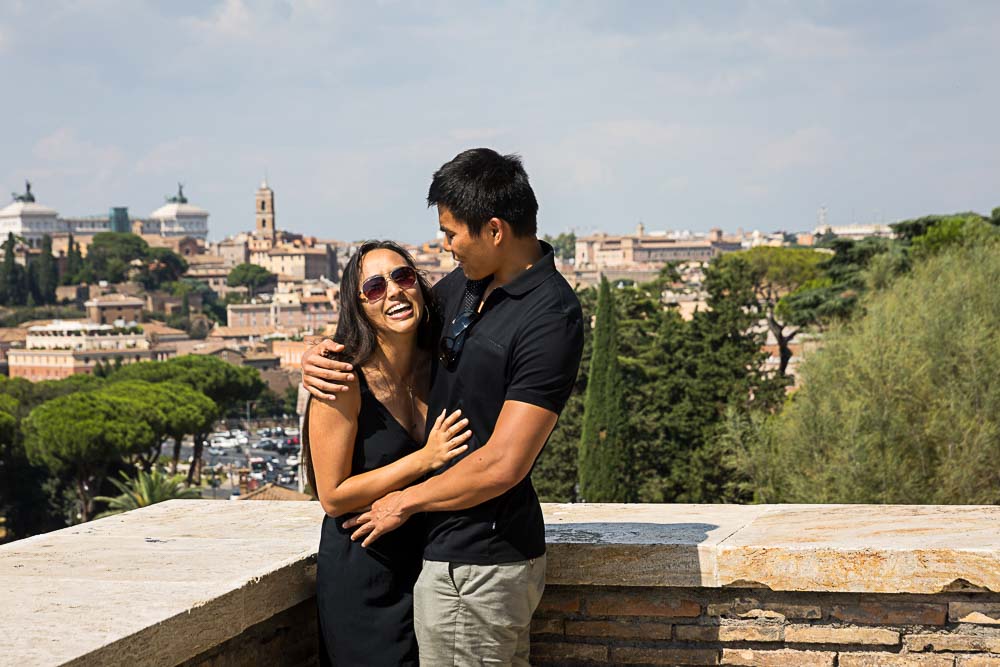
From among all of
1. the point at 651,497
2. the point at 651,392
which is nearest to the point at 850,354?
the point at 651,497

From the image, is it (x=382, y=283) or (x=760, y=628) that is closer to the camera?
(x=382, y=283)

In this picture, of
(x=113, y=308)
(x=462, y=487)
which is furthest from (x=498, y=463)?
(x=113, y=308)

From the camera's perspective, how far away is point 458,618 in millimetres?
1747

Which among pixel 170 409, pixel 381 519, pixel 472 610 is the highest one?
pixel 381 519

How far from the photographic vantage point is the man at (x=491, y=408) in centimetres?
168

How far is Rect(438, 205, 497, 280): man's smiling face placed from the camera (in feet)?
5.69

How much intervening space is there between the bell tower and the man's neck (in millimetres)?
114929

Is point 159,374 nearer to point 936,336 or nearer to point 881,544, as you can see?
point 936,336

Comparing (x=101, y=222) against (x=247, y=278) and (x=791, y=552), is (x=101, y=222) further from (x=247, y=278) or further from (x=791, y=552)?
(x=791, y=552)

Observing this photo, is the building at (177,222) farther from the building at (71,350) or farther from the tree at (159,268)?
the building at (71,350)

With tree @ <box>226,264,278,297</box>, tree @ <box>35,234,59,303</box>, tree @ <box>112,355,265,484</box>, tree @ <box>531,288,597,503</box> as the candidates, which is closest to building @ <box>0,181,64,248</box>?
tree @ <box>226,264,278,297</box>

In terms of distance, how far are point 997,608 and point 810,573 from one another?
0.30 m

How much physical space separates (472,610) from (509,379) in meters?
0.33

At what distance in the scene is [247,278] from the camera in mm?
95875
